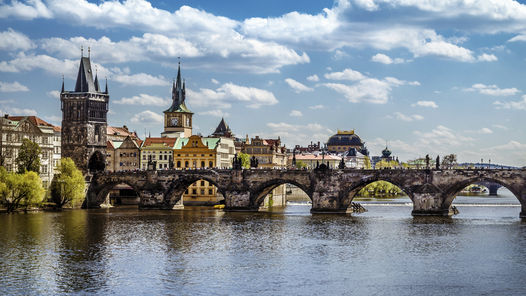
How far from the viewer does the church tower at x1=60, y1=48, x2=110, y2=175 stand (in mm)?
152000

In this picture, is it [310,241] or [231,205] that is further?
[231,205]

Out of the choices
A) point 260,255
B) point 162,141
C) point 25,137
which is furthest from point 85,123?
point 260,255

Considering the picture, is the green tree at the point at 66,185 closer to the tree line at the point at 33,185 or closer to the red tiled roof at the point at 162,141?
the tree line at the point at 33,185

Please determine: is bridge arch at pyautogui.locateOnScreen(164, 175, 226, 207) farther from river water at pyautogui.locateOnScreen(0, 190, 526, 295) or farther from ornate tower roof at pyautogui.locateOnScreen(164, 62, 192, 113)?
ornate tower roof at pyautogui.locateOnScreen(164, 62, 192, 113)

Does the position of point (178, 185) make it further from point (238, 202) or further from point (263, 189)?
point (263, 189)

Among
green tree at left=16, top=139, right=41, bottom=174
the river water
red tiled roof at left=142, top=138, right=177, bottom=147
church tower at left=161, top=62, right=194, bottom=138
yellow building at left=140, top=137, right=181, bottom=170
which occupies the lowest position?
→ the river water

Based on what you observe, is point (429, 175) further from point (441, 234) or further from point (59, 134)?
point (59, 134)

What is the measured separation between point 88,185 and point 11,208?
25833mm

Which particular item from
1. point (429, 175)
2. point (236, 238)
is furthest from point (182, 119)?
point (236, 238)

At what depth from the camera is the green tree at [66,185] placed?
437ft

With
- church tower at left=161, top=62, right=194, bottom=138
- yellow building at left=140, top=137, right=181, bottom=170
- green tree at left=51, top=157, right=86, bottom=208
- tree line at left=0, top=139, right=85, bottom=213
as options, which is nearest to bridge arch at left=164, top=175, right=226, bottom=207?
tree line at left=0, top=139, right=85, bottom=213

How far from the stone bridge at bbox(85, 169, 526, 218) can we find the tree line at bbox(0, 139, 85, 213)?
8.99 metres

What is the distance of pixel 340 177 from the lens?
128125 mm

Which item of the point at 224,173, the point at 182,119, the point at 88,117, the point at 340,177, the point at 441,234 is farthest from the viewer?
the point at 182,119
